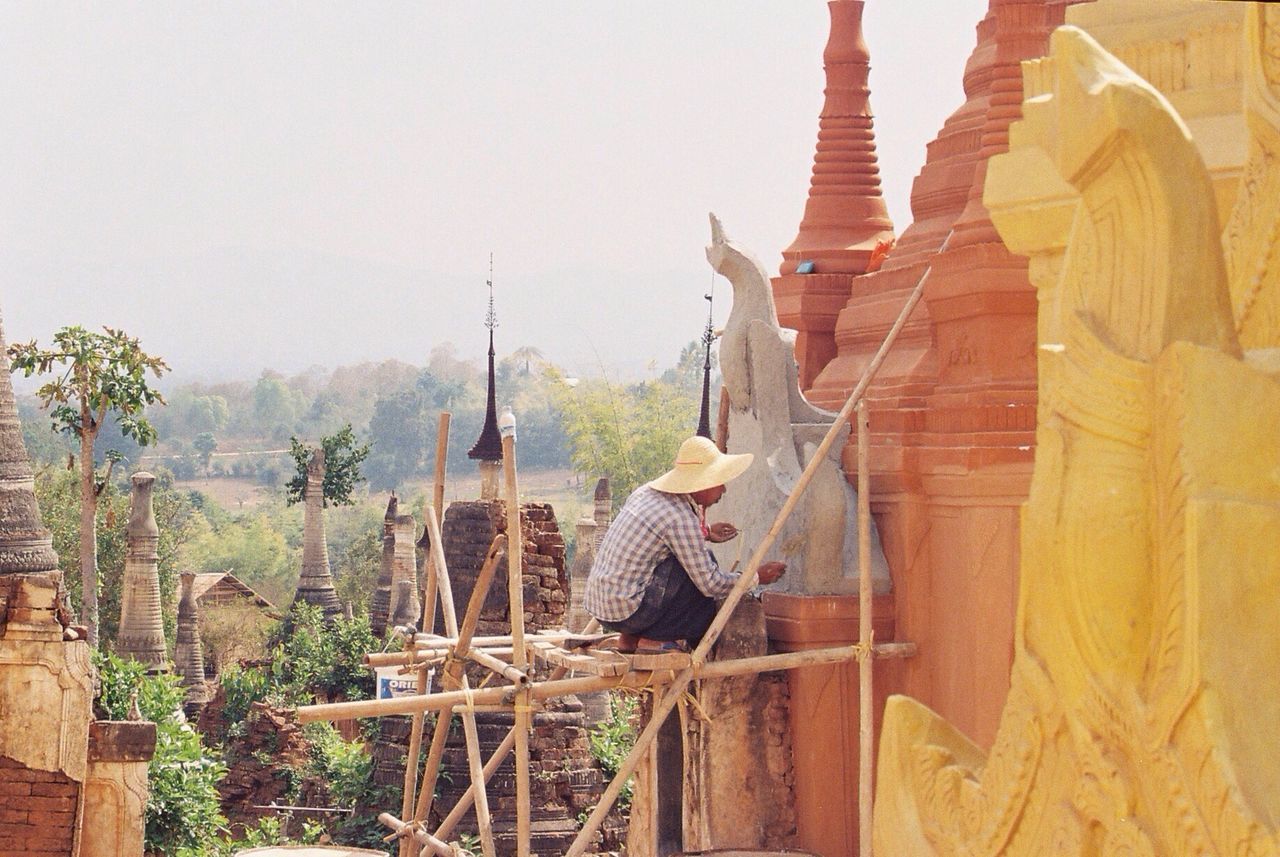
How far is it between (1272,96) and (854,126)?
7.02 metres

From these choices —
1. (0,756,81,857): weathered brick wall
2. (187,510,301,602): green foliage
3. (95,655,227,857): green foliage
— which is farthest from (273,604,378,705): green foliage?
(187,510,301,602): green foliage

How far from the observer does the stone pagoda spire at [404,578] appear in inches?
982

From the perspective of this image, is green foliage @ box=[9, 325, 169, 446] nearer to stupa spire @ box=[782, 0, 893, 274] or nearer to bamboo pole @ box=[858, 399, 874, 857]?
stupa spire @ box=[782, 0, 893, 274]

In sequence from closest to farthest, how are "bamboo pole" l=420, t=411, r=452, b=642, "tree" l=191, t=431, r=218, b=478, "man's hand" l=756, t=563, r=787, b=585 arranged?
"man's hand" l=756, t=563, r=787, b=585, "bamboo pole" l=420, t=411, r=452, b=642, "tree" l=191, t=431, r=218, b=478

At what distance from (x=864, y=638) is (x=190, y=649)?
733 inches

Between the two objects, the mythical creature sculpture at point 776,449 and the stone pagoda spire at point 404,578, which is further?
the stone pagoda spire at point 404,578

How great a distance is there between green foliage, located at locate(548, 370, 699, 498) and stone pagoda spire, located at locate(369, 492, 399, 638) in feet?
52.5

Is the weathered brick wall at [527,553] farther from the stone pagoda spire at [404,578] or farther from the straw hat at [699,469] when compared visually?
the straw hat at [699,469]

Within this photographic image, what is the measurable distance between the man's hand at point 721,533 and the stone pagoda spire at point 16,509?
218 inches

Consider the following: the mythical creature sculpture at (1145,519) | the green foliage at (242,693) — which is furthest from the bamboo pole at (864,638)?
the green foliage at (242,693)

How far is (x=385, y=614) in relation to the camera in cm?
2642

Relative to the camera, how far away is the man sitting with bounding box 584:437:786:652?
7281 mm

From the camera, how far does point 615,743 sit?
16.2 meters

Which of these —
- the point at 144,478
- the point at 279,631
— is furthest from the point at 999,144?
the point at 279,631
